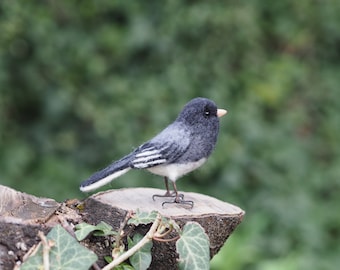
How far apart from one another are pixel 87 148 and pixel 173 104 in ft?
1.99

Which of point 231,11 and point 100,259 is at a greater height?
point 231,11

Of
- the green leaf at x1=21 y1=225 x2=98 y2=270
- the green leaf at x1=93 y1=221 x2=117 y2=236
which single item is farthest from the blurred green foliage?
the green leaf at x1=21 y1=225 x2=98 y2=270

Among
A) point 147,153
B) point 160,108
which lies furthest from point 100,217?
point 160,108

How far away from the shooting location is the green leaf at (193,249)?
6.49 feet

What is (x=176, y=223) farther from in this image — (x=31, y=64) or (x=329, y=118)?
(x=329, y=118)

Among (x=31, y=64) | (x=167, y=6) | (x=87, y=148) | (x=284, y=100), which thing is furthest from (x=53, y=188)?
(x=284, y=100)

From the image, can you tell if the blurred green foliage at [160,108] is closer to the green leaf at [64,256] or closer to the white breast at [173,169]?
the white breast at [173,169]

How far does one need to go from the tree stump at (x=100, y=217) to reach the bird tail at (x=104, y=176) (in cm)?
3

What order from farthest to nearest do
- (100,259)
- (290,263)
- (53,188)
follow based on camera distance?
(53,188)
(290,263)
(100,259)

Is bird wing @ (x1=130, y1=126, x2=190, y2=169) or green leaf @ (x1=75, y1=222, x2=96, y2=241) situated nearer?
green leaf @ (x1=75, y1=222, x2=96, y2=241)

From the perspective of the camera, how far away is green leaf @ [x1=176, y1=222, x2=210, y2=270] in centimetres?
198

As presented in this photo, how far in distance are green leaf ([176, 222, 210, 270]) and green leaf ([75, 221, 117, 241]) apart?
19 centimetres

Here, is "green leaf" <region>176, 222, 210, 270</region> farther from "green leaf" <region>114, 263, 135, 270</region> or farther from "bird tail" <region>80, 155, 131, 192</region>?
"bird tail" <region>80, 155, 131, 192</region>

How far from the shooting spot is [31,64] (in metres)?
4.69
